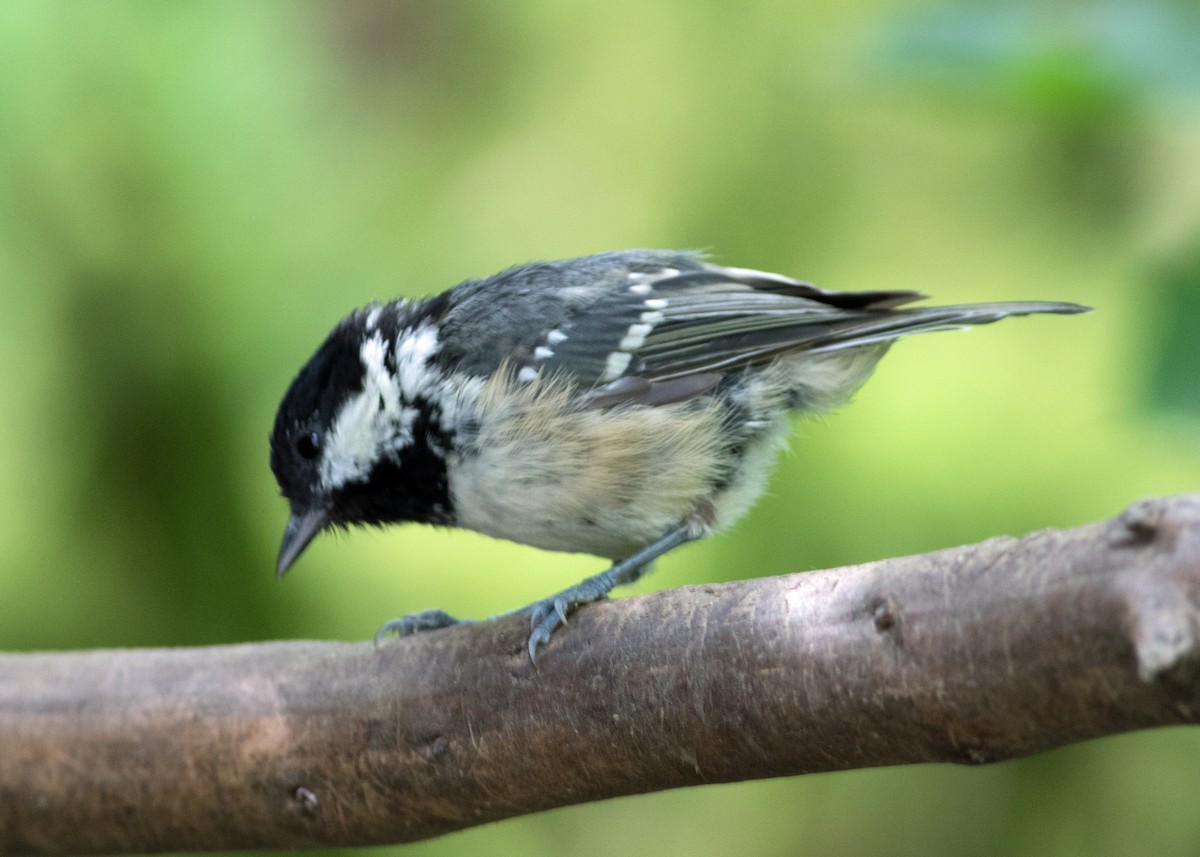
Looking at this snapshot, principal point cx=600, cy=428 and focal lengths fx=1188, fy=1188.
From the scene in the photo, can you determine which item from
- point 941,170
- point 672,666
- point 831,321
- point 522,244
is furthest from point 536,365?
point 941,170

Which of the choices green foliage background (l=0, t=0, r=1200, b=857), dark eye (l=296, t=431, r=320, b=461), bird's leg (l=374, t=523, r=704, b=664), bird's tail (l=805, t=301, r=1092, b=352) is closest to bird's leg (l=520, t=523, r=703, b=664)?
bird's leg (l=374, t=523, r=704, b=664)

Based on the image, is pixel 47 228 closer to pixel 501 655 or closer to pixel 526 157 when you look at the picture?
pixel 526 157

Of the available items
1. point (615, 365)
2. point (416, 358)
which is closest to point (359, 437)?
point (416, 358)

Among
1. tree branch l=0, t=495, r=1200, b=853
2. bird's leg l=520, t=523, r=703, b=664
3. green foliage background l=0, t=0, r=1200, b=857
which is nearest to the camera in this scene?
tree branch l=0, t=495, r=1200, b=853

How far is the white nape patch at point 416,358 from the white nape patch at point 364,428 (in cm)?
2

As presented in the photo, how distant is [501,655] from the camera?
174cm

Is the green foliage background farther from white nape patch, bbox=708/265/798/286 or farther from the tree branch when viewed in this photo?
the tree branch

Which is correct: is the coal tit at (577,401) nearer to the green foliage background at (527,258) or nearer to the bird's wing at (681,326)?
the bird's wing at (681,326)

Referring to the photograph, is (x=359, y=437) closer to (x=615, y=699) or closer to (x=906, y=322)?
(x=615, y=699)

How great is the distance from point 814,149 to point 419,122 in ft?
3.65

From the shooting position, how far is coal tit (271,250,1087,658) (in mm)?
1947

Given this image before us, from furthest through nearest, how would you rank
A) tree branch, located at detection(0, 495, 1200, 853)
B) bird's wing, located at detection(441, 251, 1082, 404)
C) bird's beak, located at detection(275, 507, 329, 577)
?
bird's beak, located at detection(275, 507, 329, 577)
bird's wing, located at detection(441, 251, 1082, 404)
tree branch, located at detection(0, 495, 1200, 853)

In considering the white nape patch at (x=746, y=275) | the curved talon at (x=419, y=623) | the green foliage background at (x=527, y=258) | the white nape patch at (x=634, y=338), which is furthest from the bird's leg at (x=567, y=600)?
the green foliage background at (x=527, y=258)

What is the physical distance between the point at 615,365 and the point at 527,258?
1.25 metres
